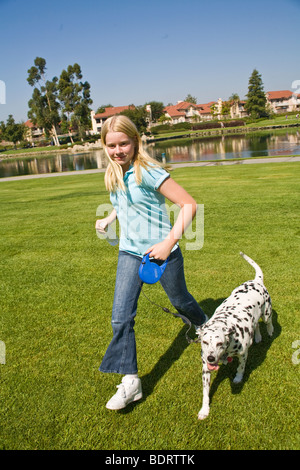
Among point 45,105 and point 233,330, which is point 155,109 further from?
point 233,330

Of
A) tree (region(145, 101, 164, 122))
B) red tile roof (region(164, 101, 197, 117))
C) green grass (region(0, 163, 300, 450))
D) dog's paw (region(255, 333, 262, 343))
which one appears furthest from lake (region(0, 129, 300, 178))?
red tile roof (region(164, 101, 197, 117))

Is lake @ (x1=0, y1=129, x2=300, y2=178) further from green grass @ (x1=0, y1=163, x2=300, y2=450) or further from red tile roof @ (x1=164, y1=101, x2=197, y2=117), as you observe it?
red tile roof @ (x1=164, y1=101, x2=197, y2=117)

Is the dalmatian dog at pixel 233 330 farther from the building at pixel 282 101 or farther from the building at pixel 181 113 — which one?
the building at pixel 282 101

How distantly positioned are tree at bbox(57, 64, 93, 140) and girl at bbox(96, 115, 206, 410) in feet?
323

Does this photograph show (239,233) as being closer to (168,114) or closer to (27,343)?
(27,343)

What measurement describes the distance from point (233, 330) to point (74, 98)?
334 feet

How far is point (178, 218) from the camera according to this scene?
2.78 metres

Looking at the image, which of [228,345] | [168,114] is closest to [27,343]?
[228,345]

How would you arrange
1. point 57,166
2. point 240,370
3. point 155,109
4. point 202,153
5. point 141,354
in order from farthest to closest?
point 155,109, point 57,166, point 202,153, point 141,354, point 240,370

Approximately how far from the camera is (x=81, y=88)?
96375mm

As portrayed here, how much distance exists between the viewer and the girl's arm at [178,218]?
8.97 feet

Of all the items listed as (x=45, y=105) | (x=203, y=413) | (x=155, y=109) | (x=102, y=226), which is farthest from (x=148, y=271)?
(x=155, y=109)

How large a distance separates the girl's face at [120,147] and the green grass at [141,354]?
197 cm

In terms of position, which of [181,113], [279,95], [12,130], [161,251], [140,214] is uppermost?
[279,95]
